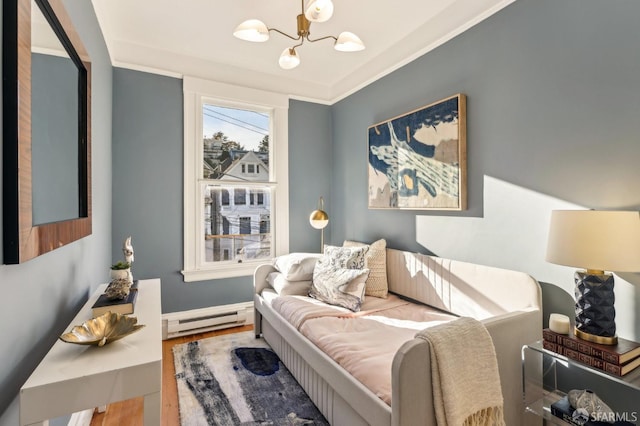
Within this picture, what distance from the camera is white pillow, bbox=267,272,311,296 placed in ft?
9.03

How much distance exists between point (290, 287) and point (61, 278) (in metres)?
1.61

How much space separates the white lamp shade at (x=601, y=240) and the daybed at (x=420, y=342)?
16.9 inches

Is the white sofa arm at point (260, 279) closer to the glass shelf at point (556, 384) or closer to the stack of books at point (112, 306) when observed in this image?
the stack of books at point (112, 306)

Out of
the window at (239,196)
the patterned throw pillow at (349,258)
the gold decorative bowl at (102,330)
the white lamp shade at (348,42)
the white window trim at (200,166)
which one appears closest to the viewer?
the gold decorative bowl at (102,330)

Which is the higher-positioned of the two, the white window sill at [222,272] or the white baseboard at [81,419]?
the white window sill at [222,272]

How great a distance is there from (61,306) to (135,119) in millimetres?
2060

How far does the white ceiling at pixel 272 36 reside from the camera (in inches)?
92.6

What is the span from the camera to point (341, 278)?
255 cm

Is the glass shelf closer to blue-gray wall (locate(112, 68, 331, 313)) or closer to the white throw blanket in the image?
the white throw blanket

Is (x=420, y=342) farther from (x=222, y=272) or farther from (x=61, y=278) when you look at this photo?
(x=222, y=272)

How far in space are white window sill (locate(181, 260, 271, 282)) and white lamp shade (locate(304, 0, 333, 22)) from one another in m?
2.50

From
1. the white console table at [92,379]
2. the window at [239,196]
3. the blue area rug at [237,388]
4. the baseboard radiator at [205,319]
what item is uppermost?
the window at [239,196]

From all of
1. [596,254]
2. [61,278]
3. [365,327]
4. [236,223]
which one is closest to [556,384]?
[596,254]

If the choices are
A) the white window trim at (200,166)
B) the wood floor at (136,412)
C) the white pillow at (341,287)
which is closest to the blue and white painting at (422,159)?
the white pillow at (341,287)
